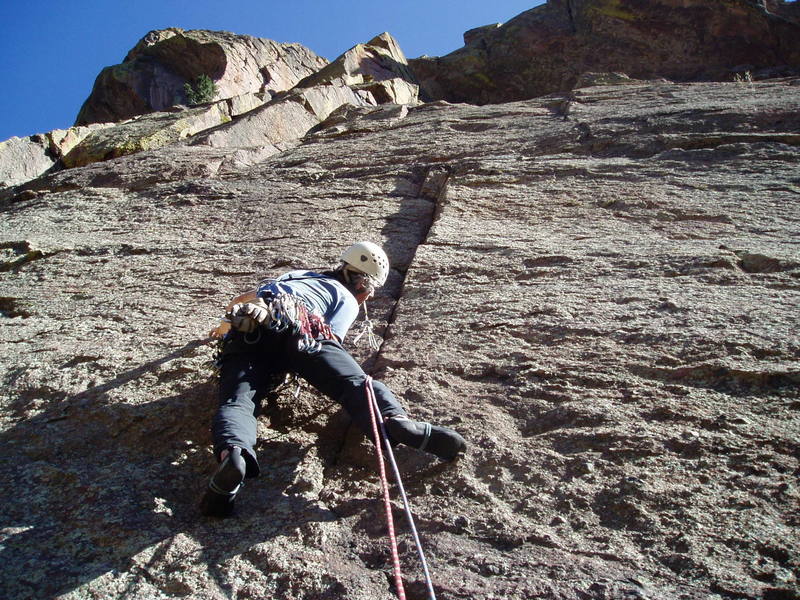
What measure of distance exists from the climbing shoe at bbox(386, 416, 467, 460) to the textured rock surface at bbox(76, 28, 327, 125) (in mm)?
17903

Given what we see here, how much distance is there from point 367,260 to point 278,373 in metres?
1.06

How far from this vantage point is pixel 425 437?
302cm

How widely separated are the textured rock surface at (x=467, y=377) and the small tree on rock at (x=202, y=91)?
12.0 metres

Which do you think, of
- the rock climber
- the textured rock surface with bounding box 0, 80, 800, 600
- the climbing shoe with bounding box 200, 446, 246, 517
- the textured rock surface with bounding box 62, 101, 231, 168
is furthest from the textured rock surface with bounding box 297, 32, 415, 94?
the climbing shoe with bounding box 200, 446, 246, 517

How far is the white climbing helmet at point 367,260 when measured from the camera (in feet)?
13.7

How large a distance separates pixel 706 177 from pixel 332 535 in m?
5.38

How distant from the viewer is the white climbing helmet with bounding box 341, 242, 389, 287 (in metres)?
4.18

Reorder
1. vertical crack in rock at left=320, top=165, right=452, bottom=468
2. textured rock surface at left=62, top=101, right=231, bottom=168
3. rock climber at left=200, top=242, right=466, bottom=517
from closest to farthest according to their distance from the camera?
rock climber at left=200, top=242, right=466, bottom=517
vertical crack in rock at left=320, top=165, right=452, bottom=468
textured rock surface at left=62, top=101, right=231, bottom=168

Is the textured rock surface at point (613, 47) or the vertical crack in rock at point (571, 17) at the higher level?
the vertical crack in rock at point (571, 17)

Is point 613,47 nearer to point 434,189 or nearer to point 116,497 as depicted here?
point 434,189

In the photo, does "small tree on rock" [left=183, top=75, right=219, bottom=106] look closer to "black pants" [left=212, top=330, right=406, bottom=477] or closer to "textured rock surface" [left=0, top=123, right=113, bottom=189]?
"textured rock surface" [left=0, top=123, right=113, bottom=189]

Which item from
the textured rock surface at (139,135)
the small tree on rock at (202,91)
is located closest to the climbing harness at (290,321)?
the textured rock surface at (139,135)

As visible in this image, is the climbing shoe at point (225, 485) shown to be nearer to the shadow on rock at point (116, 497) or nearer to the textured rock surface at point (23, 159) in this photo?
the shadow on rock at point (116, 497)

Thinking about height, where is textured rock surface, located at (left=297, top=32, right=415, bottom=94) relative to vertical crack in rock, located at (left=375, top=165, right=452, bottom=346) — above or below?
above
